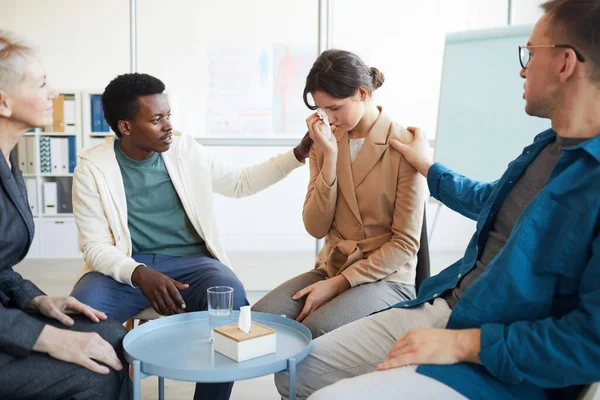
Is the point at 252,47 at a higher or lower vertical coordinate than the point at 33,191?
higher

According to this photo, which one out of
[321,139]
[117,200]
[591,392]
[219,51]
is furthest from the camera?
[219,51]

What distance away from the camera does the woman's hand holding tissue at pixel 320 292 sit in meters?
1.93

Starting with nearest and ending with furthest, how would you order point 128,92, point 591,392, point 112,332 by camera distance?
1. point 591,392
2. point 112,332
3. point 128,92

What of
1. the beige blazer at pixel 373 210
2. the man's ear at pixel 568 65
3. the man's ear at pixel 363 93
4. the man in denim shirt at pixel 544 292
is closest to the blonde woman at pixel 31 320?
the man in denim shirt at pixel 544 292

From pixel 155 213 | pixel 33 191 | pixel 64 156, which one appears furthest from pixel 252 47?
pixel 155 213

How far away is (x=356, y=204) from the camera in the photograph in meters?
2.02

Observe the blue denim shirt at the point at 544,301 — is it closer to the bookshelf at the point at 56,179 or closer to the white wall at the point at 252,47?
the white wall at the point at 252,47

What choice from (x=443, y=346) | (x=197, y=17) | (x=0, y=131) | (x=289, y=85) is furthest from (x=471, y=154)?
(x=197, y=17)

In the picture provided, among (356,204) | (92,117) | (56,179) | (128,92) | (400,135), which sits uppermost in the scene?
(128,92)

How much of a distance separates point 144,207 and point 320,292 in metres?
0.76

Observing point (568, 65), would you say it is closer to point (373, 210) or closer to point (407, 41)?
point (373, 210)

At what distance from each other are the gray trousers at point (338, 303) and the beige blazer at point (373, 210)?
0.14ft

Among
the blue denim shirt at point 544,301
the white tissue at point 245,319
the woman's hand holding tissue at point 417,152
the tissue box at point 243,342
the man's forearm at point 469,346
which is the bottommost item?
the tissue box at point 243,342

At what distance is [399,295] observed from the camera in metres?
1.94
